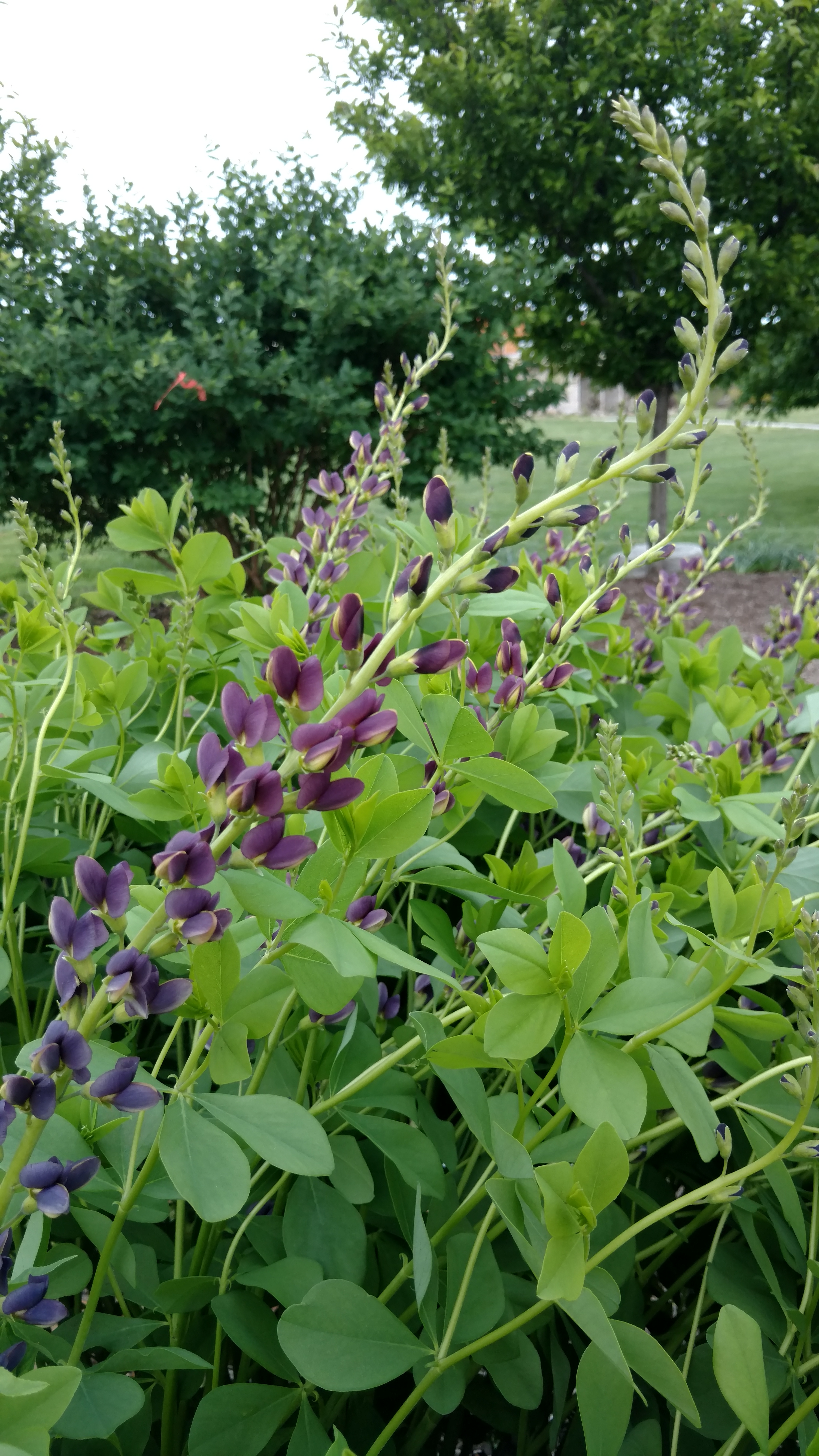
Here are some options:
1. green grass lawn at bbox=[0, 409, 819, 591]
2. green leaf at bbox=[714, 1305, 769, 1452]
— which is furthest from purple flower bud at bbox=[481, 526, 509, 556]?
green grass lawn at bbox=[0, 409, 819, 591]

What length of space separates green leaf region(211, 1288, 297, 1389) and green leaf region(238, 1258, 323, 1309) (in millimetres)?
20

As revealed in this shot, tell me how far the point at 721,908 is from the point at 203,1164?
41cm

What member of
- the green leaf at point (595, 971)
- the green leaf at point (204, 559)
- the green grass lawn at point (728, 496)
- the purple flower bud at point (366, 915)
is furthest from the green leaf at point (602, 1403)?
the green grass lawn at point (728, 496)

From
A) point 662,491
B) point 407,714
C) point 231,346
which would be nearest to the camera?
point 407,714

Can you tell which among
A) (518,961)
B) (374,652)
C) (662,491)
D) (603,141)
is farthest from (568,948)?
(603,141)

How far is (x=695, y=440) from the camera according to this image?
63cm

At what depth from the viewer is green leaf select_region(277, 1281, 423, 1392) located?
62 centimetres

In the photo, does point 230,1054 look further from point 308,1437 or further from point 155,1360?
point 308,1437

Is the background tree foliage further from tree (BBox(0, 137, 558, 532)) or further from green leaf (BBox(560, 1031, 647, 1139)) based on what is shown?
green leaf (BBox(560, 1031, 647, 1139))

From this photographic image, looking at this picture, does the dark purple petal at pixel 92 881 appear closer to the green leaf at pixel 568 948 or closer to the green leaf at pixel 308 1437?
the green leaf at pixel 568 948

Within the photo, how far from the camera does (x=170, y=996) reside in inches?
20.0

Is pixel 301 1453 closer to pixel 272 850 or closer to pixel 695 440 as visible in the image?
pixel 272 850

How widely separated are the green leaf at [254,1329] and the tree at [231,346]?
6.37 meters

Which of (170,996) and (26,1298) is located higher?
(170,996)
